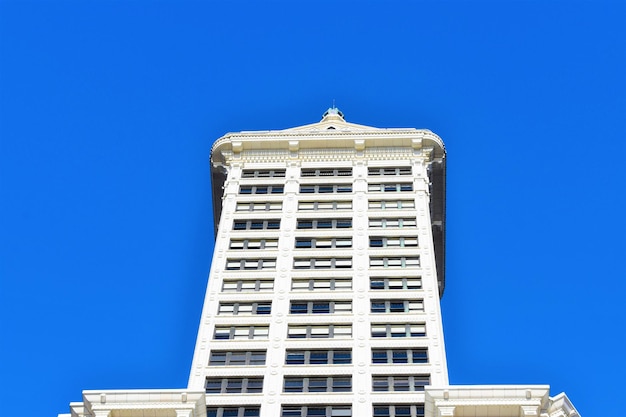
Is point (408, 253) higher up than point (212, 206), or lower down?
lower down

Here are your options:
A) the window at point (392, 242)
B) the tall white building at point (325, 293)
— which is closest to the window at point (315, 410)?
the tall white building at point (325, 293)

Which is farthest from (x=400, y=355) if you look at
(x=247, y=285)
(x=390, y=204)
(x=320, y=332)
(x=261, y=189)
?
(x=261, y=189)

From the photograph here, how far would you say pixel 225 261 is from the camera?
8481 centimetres

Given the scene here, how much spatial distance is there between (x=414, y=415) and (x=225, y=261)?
2176 centimetres

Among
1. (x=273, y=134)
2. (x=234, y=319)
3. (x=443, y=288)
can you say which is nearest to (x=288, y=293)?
(x=234, y=319)

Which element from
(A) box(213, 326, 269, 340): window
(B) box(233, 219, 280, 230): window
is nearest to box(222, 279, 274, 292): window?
(A) box(213, 326, 269, 340): window

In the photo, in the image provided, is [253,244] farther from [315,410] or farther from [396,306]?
[315,410]

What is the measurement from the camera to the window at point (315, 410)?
6888 cm

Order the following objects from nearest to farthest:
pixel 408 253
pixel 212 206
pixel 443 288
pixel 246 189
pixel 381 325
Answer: pixel 381 325
pixel 408 253
pixel 246 189
pixel 212 206
pixel 443 288

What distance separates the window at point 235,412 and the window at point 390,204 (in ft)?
84.6

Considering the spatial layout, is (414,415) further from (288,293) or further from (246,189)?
(246,189)

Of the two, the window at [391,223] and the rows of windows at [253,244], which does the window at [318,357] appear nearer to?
the rows of windows at [253,244]

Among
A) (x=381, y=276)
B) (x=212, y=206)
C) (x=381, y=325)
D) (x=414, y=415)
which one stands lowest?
(x=414, y=415)

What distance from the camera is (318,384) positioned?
71.4 m
